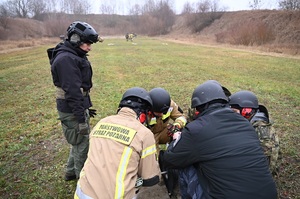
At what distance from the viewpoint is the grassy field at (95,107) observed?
408 cm

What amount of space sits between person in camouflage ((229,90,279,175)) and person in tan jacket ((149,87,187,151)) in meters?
0.86

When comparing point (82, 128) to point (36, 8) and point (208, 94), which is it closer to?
point (208, 94)

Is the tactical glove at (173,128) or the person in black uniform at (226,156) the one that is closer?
the person in black uniform at (226,156)

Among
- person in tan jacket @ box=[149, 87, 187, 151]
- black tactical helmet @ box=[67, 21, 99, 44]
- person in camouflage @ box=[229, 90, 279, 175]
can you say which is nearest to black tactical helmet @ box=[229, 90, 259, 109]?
person in camouflage @ box=[229, 90, 279, 175]

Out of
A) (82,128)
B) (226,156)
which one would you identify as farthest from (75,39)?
(226,156)

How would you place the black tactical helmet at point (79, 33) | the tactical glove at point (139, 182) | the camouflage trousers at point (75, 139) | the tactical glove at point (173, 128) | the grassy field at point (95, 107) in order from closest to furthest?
the tactical glove at point (139, 182) → the black tactical helmet at point (79, 33) → the camouflage trousers at point (75, 139) → the tactical glove at point (173, 128) → the grassy field at point (95, 107)

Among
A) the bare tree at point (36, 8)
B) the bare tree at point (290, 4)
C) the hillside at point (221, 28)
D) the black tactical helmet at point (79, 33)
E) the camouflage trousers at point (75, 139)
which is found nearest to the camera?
the black tactical helmet at point (79, 33)

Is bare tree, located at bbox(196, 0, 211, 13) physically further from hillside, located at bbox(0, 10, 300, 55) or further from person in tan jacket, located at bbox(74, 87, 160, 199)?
person in tan jacket, located at bbox(74, 87, 160, 199)

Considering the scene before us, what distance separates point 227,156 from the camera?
2.14m

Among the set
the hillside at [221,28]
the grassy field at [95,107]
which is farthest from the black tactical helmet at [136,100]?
the hillside at [221,28]

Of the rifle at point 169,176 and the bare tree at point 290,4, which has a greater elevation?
the bare tree at point 290,4

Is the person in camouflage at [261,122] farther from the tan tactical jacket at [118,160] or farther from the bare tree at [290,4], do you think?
the bare tree at [290,4]

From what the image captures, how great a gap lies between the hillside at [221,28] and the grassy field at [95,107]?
12698 millimetres

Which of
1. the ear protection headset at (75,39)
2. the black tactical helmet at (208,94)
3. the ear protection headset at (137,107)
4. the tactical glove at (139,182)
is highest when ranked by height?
the ear protection headset at (75,39)
